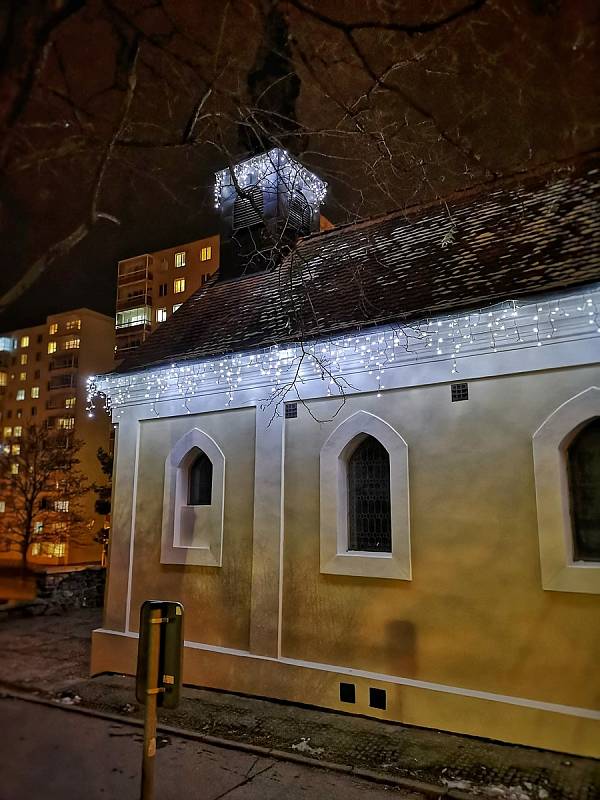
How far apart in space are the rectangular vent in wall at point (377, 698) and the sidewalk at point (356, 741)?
20cm

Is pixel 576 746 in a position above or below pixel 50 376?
below

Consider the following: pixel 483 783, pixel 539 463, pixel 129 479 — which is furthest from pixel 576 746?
pixel 129 479

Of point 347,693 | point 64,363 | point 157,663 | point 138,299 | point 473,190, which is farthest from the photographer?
point 64,363

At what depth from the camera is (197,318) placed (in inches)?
480

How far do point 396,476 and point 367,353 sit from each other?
1879mm

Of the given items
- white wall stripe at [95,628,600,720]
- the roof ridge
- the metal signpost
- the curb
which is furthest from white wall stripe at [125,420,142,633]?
the metal signpost

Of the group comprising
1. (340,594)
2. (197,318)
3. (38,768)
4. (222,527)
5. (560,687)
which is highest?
(197,318)

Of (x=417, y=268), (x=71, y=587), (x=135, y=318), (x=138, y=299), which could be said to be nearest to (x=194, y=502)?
(x=417, y=268)

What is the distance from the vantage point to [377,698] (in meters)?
7.59

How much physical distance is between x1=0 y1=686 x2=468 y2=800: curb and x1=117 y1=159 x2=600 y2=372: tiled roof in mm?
5335

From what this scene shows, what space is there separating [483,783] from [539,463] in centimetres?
352

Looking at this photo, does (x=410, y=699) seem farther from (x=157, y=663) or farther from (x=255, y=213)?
(x=255, y=213)

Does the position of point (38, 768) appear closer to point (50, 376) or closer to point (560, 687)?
point (560, 687)

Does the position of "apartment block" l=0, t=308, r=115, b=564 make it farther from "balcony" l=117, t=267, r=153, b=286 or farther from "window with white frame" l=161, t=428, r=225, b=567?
"window with white frame" l=161, t=428, r=225, b=567
